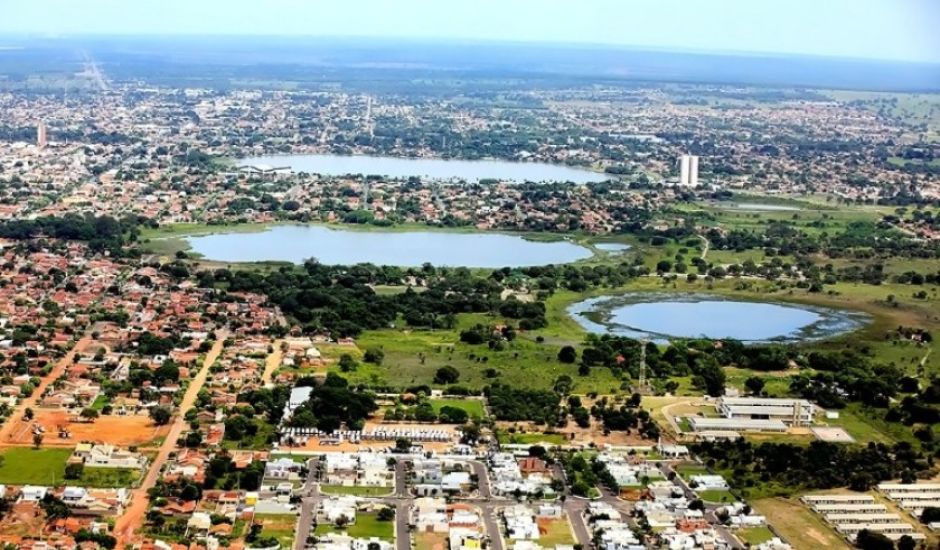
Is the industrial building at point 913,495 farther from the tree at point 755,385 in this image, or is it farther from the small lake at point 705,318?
the small lake at point 705,318

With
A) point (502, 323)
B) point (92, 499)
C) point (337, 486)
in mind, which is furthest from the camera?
point (502, 323)

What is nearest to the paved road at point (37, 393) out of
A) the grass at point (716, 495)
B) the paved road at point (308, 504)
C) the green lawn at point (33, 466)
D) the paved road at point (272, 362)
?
the green lawn at point (33, 466)

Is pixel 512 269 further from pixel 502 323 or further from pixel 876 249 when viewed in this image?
pixel 876 249

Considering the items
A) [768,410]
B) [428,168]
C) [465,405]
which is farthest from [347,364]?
[428,168]

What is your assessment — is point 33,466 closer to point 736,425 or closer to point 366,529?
point 366,529

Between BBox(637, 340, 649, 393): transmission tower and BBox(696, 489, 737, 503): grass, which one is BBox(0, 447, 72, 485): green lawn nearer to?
BBox(696, 489, 737, 503): grass

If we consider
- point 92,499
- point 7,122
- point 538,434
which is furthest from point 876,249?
point 7,122
